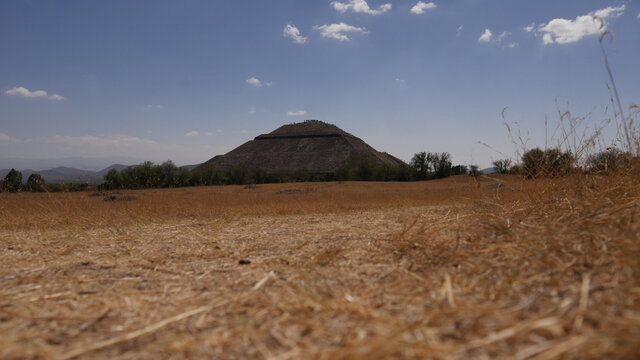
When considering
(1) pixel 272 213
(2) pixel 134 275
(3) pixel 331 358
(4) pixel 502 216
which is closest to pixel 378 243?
(4) pixel 502 216

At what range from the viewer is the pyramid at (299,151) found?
78625 mm

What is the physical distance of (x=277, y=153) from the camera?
89750 mm

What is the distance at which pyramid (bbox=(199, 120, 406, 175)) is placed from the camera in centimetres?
7862

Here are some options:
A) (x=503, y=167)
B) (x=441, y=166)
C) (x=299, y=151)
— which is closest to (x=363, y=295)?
(x=503, y=167)

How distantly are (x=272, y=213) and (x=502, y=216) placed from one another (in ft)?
16.1

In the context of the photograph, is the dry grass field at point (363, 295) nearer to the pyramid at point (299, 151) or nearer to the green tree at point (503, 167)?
the green tree at point (503, 167)

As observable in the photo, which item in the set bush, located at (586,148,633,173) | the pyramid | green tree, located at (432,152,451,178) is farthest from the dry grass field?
the pyramid

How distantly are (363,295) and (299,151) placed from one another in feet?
285

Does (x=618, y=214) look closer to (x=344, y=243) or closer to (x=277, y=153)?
(x=344, y=243)

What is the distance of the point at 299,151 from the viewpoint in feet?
290

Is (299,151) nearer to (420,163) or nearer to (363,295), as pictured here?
(420,163)

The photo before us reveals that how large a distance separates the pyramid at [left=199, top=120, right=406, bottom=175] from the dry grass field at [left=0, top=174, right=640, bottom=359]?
229 ft

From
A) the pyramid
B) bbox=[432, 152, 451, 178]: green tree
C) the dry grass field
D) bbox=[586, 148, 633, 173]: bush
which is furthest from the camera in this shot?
the pyramid

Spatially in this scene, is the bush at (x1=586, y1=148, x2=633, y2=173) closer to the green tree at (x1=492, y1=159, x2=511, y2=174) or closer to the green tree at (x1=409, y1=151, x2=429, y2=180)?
the green tree at (x1=492, y1=159, x2=511, y2=174)
